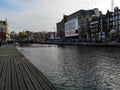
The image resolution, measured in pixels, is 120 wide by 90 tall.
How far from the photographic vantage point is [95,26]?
145750 millimetres

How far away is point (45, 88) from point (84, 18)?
530ft

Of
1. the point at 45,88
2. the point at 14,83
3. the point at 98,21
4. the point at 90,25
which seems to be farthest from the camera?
the point at 90,25

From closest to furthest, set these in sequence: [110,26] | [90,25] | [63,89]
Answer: [63,89] → [110,26] → [90,25]

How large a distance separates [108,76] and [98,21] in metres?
124

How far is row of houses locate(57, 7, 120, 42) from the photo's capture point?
11814cm

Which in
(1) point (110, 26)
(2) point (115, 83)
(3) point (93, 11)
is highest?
(3) point (93, 11)

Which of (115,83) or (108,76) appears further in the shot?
(108,76)

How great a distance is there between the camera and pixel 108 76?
22984 mm

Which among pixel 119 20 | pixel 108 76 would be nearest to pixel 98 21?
pixel 119 20

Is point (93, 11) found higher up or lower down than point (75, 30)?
higher up

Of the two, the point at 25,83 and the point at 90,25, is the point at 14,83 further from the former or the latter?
the point at 90,25

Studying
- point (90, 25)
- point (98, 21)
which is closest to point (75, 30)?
Result: point (90, 25)

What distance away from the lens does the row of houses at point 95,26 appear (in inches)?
4651

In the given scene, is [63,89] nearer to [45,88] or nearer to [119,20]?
[45,88]
